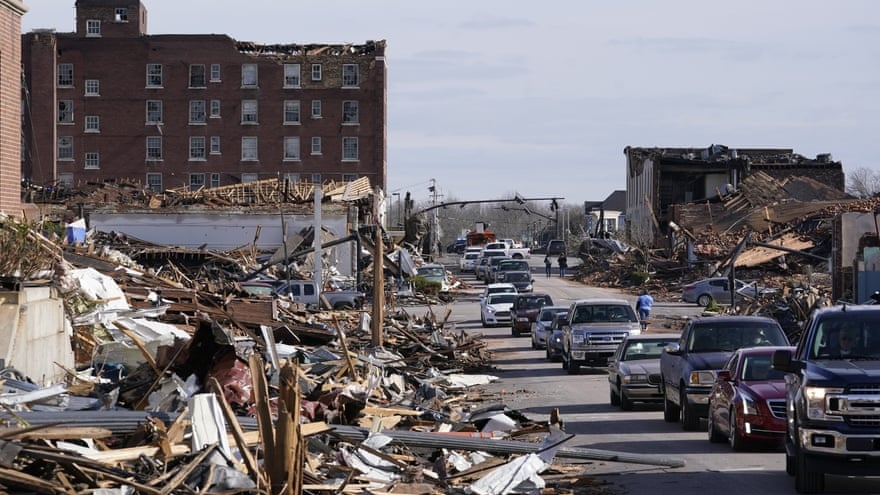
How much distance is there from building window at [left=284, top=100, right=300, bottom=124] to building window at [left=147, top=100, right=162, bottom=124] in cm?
948

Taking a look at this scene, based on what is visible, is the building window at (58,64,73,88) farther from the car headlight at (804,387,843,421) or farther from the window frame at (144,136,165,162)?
the car headlight at (804,387,843,421)

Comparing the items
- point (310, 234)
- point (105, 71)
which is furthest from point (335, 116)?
point (310, 234)

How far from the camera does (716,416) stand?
17.6 meters

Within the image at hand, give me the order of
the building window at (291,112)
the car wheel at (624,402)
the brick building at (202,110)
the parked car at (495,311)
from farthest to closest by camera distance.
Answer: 1. the building window at (291,112)
2. the brick building at (202,110)
3. the parked car at (495,311)
4. the car wheel at (624,402)

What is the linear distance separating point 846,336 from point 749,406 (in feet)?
10.2

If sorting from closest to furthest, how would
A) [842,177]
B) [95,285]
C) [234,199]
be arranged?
[95,285]
[234,199]
[842,177]

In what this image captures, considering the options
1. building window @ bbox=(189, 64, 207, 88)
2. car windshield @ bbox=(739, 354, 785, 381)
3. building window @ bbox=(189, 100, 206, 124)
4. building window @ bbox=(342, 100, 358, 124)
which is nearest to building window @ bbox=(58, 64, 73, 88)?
building window @ bbox=(189, 64, 207, 88)

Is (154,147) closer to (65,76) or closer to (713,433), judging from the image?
(65,76)

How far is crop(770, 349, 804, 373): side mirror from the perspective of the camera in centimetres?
1292

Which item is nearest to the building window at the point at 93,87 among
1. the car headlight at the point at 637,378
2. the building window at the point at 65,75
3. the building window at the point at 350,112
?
the building window at the point at 65,75

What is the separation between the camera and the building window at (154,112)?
9750cm

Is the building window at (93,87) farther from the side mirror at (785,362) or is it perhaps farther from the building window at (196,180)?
the side mirror at (785,362)

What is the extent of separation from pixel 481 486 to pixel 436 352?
64.8 feet

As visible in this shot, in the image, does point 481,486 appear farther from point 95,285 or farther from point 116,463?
point 95,285
